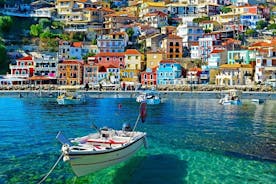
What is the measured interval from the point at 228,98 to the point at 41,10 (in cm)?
6592

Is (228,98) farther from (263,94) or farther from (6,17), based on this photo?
(6,17)

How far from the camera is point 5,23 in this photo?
295 feet

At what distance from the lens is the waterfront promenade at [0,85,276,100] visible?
213 feet

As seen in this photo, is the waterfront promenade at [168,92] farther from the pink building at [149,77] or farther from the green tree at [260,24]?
the green tree at [260,24]

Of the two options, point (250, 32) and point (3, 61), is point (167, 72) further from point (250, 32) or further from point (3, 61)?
point (3, 61)

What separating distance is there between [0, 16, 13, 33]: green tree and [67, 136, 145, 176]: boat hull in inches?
3126

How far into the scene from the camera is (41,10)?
333 feet

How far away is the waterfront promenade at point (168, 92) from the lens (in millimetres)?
65062

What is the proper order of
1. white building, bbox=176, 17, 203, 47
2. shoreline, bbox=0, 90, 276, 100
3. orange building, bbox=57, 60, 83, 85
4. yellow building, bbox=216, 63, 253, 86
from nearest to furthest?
shoreline, bbox=0, 90, 276, 100 → yellow building, bbox=216, 63, 253, 86 → orange building, bbox=57, 60, 83, 85 → white building, bbox=176, 17, 203, 47

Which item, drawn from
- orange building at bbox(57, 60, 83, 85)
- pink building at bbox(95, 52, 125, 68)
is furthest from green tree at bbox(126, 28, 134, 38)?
orange building at bbox(57, 60, 83, 85)

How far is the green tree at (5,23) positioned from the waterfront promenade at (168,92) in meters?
24.2

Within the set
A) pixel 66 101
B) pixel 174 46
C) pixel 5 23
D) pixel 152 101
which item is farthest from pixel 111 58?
pixel 5 23

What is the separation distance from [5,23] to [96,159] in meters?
81.6

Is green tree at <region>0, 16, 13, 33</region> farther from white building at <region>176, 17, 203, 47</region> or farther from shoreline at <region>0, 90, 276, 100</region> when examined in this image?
white building at <region>176, 17, 203, 47</region>
